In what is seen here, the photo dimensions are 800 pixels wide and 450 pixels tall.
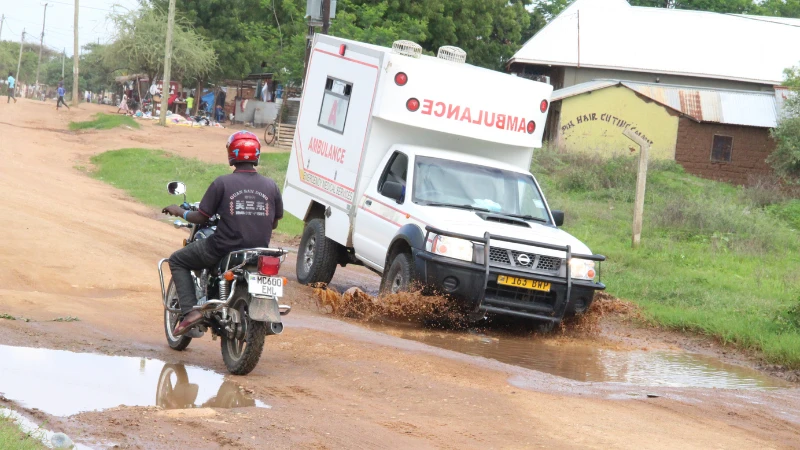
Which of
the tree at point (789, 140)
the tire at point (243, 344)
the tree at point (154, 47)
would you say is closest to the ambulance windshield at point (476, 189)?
the tire at point (243, 344)

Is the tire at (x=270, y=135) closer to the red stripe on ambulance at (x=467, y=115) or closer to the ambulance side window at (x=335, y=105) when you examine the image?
the ambulance side window at (x=335, y=105)

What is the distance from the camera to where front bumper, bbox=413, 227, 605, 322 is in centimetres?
995

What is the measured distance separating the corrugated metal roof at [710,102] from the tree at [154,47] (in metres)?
22.7

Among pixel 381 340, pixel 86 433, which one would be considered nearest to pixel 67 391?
pixel 86 433

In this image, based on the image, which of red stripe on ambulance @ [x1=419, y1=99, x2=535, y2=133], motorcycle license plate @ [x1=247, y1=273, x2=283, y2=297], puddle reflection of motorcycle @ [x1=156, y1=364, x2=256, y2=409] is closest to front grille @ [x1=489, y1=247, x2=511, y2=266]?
red stripe on ambulance @ [x1=419, y1=99, x2=535, y2=133]

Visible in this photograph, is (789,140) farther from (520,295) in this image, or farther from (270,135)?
(520,295)

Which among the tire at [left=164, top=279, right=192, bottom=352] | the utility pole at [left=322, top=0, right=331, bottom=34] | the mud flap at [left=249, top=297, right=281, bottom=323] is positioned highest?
the utility pole at [left=322, top=0, right=331, bottom=34]

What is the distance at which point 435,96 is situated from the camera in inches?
466

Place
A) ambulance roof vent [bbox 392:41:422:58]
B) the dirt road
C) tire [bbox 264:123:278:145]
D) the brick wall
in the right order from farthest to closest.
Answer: tire [bbox 264:123:278:145] < the brick wall < ambulance roof vent [bbox 392:41:422:58] < the dirt road

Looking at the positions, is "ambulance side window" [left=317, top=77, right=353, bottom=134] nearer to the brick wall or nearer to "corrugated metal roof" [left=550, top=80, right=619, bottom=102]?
"corrugated metal roof" [left=550, top=80, right=619, bottom=102]

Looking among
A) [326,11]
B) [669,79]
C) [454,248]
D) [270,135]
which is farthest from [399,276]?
[669,79]

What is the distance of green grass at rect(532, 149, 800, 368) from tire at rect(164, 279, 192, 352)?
6004 mm

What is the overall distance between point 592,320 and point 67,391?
6257 millimetres

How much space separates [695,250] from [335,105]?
837 centimetres
